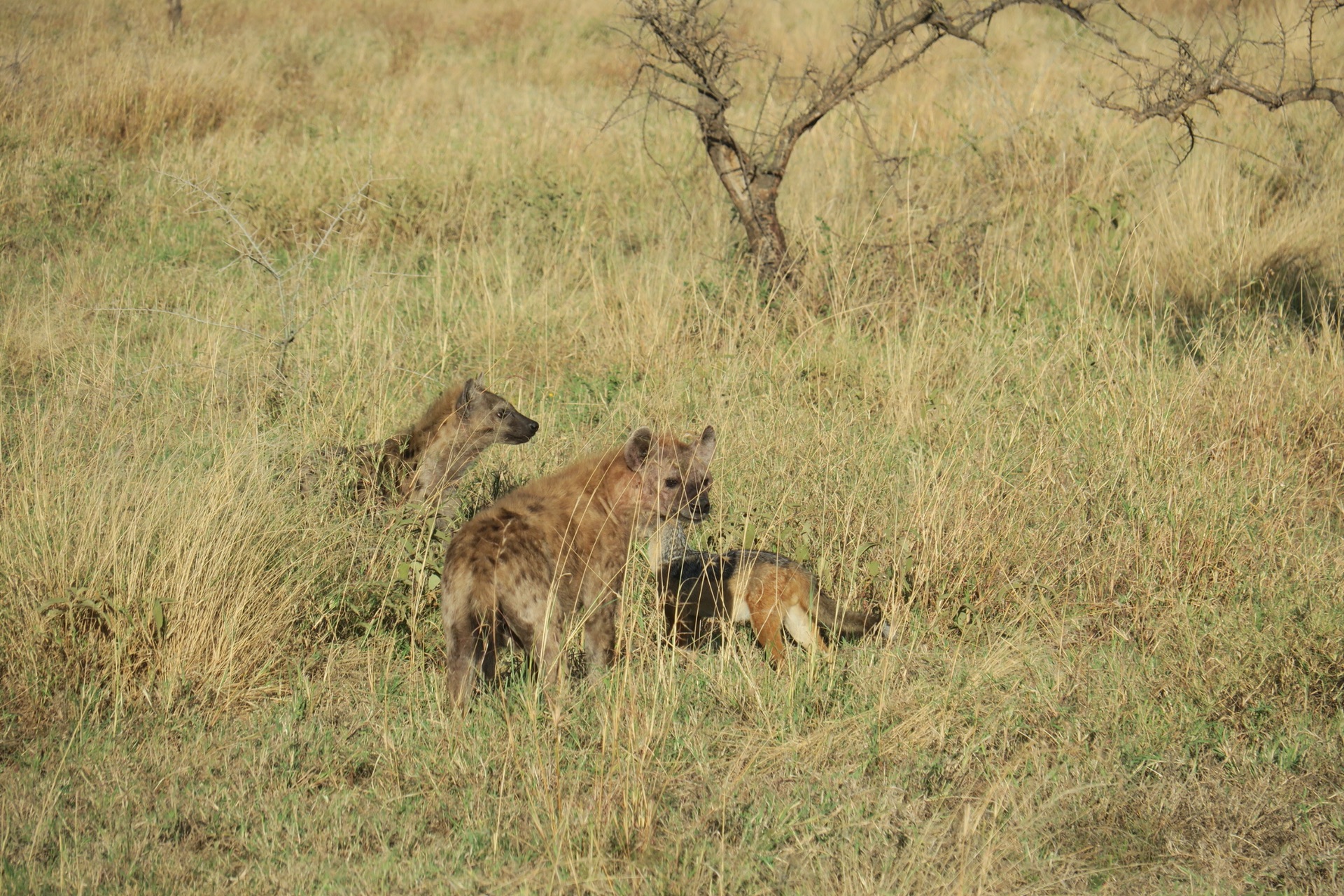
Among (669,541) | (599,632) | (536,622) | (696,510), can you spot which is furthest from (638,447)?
(536,622)

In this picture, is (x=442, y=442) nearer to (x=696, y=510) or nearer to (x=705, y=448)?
(x=705, y=448)

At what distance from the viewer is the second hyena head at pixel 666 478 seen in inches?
213

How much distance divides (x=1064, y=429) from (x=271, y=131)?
8.82 m

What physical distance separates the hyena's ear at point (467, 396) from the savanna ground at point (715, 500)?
307mm

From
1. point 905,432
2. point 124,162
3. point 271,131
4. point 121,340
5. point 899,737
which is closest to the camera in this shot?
point 899,737

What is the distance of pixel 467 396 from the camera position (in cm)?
652

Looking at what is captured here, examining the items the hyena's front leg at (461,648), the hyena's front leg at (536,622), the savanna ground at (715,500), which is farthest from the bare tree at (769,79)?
the hyena's front leg at (461,648)

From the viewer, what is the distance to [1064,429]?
6496 mm

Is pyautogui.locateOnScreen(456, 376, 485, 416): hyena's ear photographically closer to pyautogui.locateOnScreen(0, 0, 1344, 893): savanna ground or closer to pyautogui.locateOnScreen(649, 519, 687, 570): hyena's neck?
pyautogui.locateOnScreen(0, 0, 1344, 893): savanna ground

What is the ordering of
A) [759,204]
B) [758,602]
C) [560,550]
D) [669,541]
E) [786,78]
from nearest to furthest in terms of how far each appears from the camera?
[560,550]
[758,602]
[669,541]
[786,78]
[759,204]

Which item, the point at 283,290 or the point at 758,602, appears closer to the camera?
the point at 758,602

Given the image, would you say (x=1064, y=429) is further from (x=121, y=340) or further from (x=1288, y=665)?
(x=121, y=340)

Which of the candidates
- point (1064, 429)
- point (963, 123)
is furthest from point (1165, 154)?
point (1064, 429)

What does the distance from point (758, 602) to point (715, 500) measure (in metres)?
0.87
